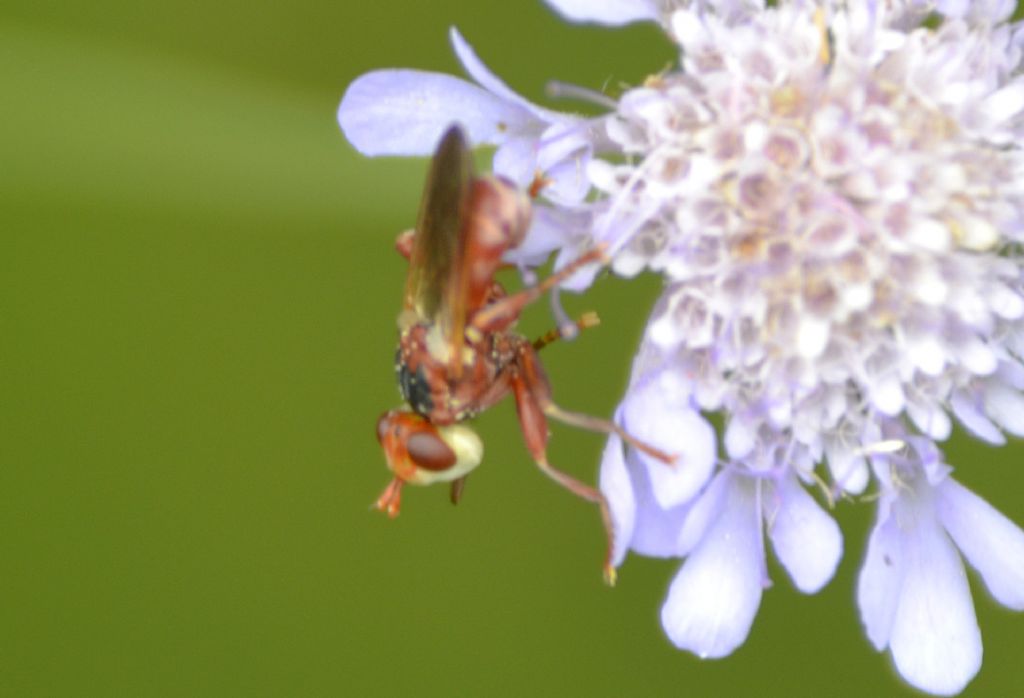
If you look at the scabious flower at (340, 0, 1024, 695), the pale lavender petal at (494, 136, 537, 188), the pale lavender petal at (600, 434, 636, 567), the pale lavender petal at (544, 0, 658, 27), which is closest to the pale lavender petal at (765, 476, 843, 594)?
the scabious flower at (340, 0, 1024, 695)

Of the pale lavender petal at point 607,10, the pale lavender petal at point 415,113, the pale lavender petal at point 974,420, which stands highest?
the pale lavender petal at point 607,10

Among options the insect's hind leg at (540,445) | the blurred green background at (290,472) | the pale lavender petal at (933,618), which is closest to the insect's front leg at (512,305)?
the insect's hind leg at (540,445)

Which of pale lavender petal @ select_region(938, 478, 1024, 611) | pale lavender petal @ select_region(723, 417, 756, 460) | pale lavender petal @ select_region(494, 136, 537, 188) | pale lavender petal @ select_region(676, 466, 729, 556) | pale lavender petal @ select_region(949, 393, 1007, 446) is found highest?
pale lavender petal @ select_region(494, 136, 537, 188)

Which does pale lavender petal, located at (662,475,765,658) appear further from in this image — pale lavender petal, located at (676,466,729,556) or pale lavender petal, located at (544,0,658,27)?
pale lavender petal, located at (544,0,658,27)

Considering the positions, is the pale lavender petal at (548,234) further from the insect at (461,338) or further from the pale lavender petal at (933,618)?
the pale lavender petal at (933,618)

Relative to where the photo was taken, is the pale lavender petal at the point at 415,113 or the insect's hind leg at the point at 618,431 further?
the pale lavender petal at the point at 415,113

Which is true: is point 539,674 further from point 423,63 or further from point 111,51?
point 111,51
